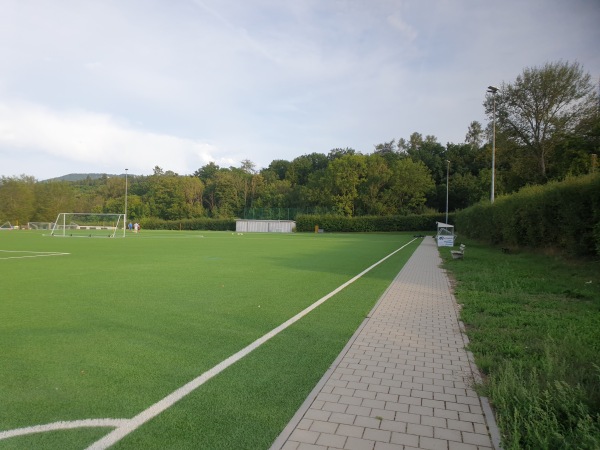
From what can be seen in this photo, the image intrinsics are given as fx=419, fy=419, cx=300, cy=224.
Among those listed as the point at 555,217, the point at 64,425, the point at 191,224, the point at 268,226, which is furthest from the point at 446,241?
the point at 191,224

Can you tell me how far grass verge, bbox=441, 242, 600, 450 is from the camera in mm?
3064

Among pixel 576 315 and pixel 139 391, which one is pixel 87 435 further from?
pixel 576 315

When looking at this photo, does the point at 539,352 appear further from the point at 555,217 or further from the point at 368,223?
the point at 368,223

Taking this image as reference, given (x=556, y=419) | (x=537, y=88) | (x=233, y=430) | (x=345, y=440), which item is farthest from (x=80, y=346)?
(x=537, y=88)

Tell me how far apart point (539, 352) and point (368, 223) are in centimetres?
6210

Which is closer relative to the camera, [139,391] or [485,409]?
[485,409]

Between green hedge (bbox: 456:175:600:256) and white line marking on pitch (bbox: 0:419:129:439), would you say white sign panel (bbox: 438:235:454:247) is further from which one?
white line marking on pitch (bbox: 0:419:129:439)

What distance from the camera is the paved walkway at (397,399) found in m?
3.09

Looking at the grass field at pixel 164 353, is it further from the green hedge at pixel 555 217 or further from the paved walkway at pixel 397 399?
the green hedge at pixel 555 217

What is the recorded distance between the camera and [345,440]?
306 centimetres

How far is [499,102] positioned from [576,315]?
1491 inches

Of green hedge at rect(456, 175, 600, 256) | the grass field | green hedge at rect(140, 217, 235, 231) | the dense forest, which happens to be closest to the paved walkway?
the grass field

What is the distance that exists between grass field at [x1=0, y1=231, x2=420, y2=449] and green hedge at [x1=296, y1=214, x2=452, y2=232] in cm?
5555

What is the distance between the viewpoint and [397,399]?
12.5 feet
